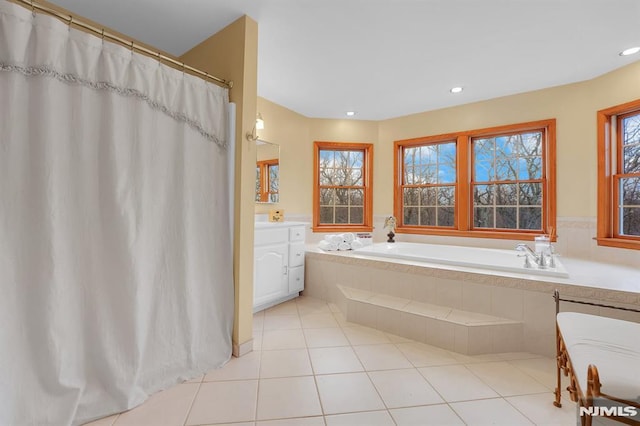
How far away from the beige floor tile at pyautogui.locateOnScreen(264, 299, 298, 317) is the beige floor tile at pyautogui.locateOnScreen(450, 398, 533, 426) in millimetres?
1564

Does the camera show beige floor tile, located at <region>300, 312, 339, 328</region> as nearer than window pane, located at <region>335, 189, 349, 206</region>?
Yes

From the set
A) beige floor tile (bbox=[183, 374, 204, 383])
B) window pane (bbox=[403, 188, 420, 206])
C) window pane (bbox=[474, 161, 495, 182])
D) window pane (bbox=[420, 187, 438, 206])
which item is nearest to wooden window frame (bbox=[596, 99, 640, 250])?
window pane (bbox=[474, 161, 495, 182])

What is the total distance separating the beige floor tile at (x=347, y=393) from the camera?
1.39 m

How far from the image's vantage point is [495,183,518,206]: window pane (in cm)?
319

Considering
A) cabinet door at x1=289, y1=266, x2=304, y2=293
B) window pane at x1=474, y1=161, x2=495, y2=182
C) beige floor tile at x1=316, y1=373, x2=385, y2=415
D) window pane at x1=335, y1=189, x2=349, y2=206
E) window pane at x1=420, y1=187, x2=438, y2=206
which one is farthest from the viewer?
window pane at x1=335, y1=189, x2=349, y2=206

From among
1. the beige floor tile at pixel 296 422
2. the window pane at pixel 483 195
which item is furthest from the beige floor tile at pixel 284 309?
the window pane at pixel 483 195

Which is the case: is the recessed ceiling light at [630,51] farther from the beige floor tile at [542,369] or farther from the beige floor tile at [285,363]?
the beige floor tile at [285,363]

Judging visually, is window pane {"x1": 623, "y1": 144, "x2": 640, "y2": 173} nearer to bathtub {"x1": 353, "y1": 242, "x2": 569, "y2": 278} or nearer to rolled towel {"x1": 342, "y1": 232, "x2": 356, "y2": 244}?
bathtub {"x1": 353, "y1": 242, "x2": 569, "y2": 278}

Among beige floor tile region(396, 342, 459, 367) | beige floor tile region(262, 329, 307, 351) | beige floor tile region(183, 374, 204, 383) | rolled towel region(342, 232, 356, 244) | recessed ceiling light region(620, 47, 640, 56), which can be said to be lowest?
beige floor tile region(183, 374, 204, 383)

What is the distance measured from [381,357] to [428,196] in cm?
245

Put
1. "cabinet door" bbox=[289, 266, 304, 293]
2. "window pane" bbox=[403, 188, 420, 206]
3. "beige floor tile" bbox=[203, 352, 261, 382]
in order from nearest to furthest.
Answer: "beige floor tile" bbox=[203, 352, 261, 382] → "cabinet door" bbox=[289, 266, 304, 293] → "window pane" bbox=[403, 188, 420, 206]

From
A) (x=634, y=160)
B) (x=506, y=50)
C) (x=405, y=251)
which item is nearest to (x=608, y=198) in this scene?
(x=634, y=160)

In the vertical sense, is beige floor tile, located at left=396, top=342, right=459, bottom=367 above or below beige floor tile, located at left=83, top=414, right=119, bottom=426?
above

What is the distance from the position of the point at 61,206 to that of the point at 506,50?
3.17 m
